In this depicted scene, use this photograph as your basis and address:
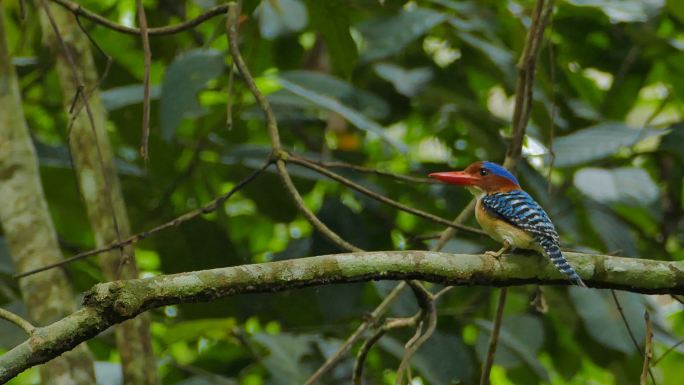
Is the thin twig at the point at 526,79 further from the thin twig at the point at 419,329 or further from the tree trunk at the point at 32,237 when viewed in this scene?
the tree trunk at the point at 32,237

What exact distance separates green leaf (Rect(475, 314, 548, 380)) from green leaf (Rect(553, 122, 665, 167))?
2.53ft

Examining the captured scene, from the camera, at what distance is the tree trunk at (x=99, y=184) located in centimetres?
363

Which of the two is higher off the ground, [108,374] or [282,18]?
[282,18]

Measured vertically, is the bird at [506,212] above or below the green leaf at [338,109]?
below

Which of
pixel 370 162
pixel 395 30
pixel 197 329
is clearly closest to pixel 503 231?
pixel 197 329

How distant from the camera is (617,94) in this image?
5.46 meters

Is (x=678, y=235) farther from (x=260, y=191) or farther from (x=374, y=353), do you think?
(x=260, y=191)

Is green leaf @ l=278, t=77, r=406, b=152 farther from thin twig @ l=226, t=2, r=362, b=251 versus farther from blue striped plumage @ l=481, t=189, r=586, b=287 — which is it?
thin twig @ l=226, t=2, r=362, b=251

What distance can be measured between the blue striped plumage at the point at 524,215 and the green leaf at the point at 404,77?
116 centimetres

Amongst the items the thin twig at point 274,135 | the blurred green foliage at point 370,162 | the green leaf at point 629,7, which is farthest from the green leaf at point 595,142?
the thin twig at point 274,135

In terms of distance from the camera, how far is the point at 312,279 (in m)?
2.30

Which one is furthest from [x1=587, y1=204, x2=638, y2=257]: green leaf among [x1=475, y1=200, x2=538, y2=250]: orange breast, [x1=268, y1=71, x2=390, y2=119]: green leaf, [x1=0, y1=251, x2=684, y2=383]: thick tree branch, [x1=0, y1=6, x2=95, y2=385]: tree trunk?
[x1=0, y1=6, x2=95, y2=385]: tree trunk

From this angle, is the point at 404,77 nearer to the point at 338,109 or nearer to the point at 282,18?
the point at 282,18

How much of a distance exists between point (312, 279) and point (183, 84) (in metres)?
1.89
